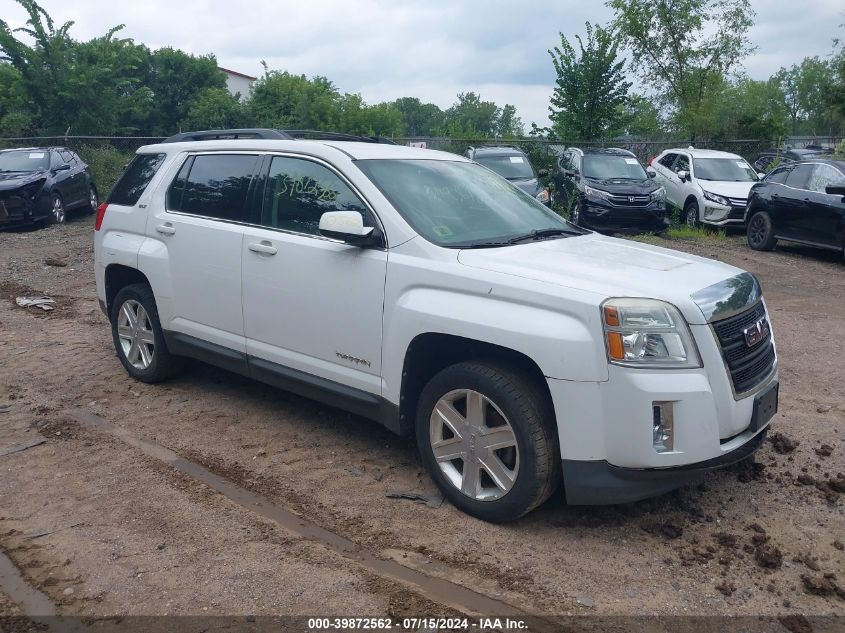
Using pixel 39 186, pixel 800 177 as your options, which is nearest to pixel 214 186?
pixel 800 177

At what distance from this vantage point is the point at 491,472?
3.90 meters

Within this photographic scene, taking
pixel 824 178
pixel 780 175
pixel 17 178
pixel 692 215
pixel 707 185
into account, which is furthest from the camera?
pixel 692 215

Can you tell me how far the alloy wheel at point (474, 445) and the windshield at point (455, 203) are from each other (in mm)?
887

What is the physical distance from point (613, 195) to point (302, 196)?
11.7 m

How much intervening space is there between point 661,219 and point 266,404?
468 inches

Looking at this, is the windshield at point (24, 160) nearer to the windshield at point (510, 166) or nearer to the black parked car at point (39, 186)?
the black parked car at point (39, 186)

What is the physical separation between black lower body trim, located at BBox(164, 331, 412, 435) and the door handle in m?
0.69

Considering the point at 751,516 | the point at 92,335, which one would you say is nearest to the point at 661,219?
the point at 92,335

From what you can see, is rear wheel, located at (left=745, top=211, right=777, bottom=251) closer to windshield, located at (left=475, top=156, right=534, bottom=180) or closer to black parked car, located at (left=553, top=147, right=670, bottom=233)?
black parked car, located at (left=553, top=147, right=670, bottom=233)

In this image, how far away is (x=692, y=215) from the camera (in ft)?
54.7

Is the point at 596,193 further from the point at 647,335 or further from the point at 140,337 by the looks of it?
the point at 647,335

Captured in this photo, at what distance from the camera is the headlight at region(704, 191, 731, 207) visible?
52.0ft

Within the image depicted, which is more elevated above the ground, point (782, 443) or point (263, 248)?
point (263, 248)

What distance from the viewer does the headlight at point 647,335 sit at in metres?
3.50
